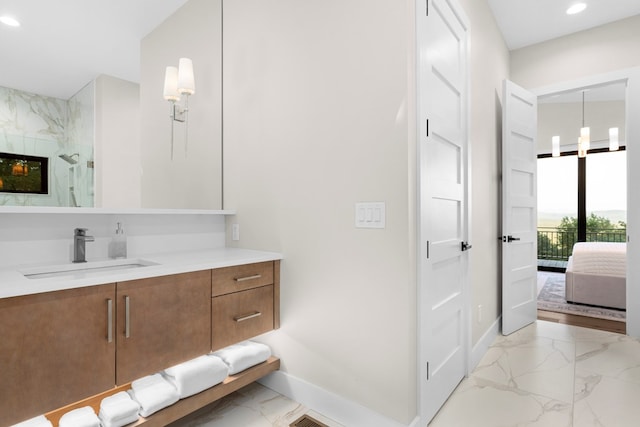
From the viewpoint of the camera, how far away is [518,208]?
3.23m

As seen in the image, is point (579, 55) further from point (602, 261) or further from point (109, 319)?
point (109, 319)

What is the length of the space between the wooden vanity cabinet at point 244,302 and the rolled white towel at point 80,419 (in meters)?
0.54

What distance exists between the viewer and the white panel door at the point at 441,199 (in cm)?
165

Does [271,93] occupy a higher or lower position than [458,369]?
higher

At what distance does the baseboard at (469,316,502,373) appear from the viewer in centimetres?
240

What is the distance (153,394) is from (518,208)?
10.7ft

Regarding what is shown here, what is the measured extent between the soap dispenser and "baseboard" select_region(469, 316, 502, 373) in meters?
2.28

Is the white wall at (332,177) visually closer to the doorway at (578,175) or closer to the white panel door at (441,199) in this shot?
the white panel door at (441,199)

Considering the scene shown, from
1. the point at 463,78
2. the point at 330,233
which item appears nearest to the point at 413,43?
the point at 463,78

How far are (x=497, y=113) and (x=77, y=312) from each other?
3.50m

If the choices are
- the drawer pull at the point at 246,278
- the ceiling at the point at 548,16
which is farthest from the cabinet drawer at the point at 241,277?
the ceiling at the point at 548,16

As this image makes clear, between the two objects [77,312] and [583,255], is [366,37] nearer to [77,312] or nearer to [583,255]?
[77,312]

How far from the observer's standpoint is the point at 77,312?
125 cm

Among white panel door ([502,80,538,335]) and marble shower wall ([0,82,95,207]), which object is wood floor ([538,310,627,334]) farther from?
marble shower wall ([0,82,95,207])
